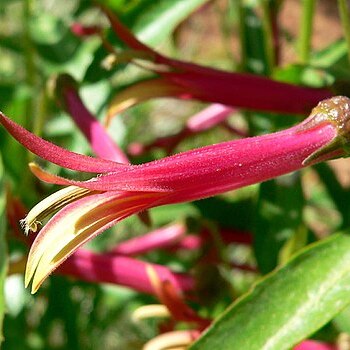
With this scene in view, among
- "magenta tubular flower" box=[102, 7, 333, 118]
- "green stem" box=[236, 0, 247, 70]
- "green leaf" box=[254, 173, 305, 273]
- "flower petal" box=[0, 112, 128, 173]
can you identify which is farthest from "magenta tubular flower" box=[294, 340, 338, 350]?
"green stem" box=[236, 0, 247, 70]

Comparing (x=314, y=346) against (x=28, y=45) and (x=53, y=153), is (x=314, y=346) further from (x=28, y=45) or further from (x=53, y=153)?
(x=28, y=45)

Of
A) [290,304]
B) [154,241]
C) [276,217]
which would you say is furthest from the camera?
[154,241]

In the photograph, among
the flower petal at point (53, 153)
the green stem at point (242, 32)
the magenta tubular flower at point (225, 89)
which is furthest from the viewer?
the green stem at point (242, 32)

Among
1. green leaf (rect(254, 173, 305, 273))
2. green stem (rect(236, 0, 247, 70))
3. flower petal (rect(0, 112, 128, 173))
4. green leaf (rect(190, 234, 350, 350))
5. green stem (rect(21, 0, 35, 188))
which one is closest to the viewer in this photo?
flower petal (rect(0, 112, 128, 173))

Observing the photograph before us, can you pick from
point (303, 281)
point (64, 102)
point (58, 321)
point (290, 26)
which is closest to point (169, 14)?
point (64, 102)

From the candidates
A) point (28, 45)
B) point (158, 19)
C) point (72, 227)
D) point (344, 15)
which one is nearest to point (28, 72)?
point (28, 45)

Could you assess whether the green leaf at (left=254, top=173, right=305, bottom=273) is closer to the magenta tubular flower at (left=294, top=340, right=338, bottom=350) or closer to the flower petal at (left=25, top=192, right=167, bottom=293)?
the magenta tubular flower at (left=294, top=340, right=338, bottom=350)

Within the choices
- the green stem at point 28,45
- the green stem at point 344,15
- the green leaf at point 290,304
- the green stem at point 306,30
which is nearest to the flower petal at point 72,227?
the green leaf at point 290,304

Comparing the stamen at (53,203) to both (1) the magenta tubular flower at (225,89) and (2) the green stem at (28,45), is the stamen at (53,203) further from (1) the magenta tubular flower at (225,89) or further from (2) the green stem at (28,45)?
(2) the green stem at (28,45)
